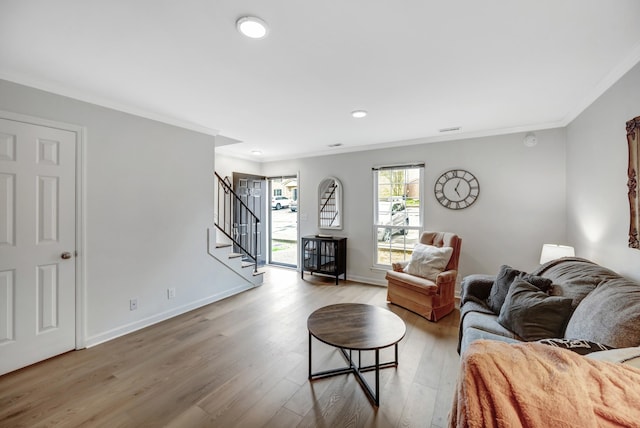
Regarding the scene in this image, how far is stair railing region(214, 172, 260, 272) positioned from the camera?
4.67 m

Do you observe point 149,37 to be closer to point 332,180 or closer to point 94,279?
point 94,279

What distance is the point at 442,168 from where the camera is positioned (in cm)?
398

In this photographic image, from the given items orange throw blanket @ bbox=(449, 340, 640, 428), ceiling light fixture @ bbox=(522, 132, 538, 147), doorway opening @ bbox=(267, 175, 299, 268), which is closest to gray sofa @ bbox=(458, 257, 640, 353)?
orange throw blanket @ bbox=(449, 340, 640, 428)

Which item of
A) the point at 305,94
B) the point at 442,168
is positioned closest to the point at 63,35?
the point at 305,94

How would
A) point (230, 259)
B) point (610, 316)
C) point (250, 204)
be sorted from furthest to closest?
point (250, 204)
point (230, 259)
point (610, 316)

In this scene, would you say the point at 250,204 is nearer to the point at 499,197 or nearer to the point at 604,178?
the point at 499,197

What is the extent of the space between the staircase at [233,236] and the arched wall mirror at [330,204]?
127cm

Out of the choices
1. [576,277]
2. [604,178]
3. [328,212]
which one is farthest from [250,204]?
[604,178]

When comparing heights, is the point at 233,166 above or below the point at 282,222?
above

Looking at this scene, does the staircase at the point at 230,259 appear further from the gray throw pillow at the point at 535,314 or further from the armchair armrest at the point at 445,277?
the gray throw pillow at the point at 535,314

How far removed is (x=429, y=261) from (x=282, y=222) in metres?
4.17

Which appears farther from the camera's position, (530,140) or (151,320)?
(530,140)

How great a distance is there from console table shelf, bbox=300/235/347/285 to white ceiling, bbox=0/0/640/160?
2.36 meters

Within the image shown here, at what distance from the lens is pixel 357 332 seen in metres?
1.97
